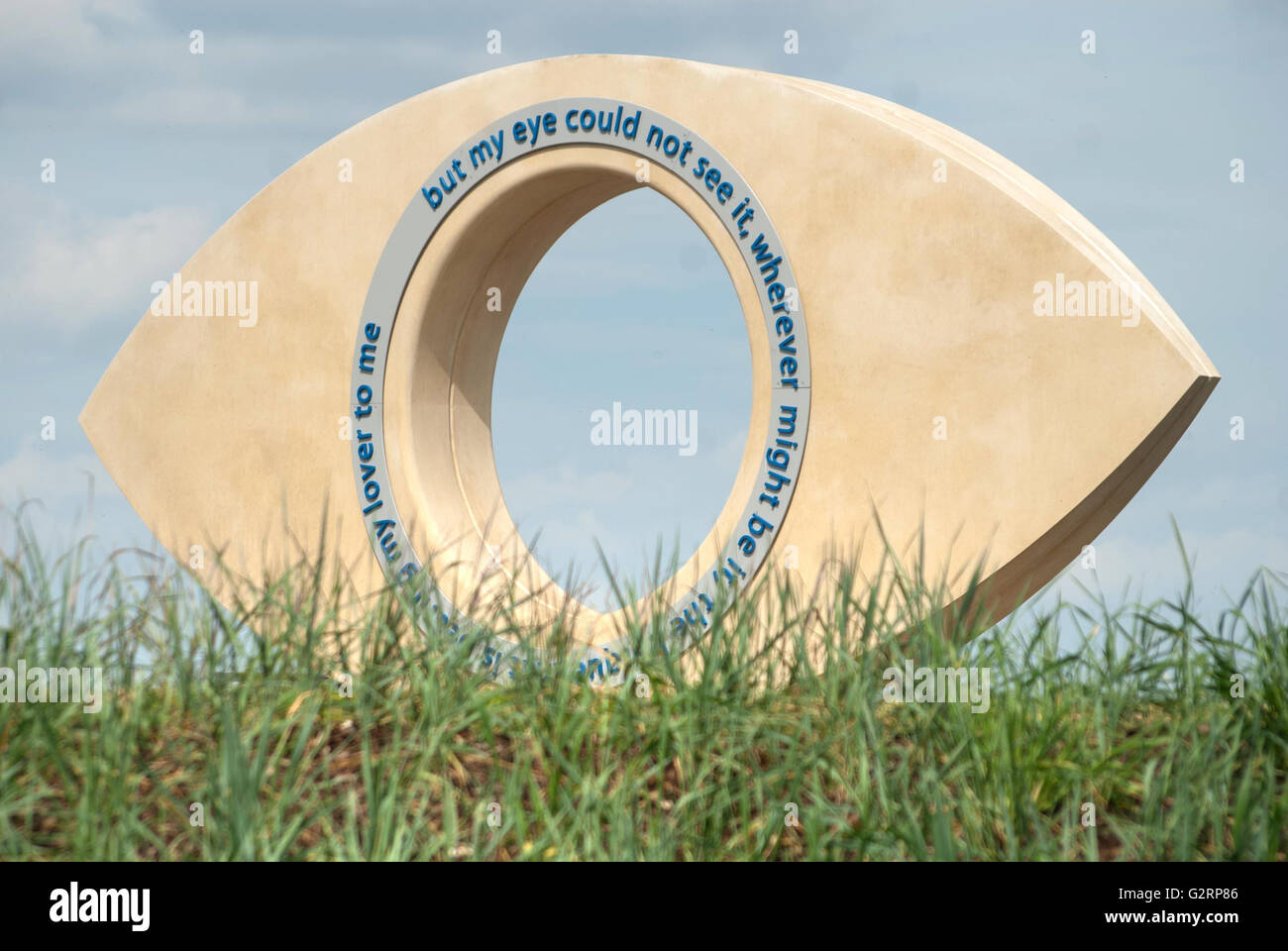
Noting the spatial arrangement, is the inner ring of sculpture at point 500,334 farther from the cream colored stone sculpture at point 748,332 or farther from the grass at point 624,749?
the grass at point 624,749

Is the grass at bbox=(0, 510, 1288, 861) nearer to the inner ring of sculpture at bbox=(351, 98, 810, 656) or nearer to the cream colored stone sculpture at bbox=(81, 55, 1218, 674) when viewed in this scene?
the cream colored stone sculpture at bbox=(81, 55, 1218, 674)

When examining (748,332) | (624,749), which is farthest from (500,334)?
(624,749)

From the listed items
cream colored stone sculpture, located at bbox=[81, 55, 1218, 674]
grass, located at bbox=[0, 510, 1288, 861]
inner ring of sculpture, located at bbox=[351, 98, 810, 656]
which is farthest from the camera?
inner ring of sculpture, located at bbox=[351, 98, 810, 656]

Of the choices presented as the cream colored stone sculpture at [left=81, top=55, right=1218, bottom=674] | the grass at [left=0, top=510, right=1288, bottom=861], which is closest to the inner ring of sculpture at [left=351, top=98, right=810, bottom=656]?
the cream colored stone sculpture at [left=81, top=55, right=1218, bottom=674]

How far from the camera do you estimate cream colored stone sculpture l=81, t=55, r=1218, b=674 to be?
7.35 m

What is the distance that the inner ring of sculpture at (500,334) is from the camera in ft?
26.3

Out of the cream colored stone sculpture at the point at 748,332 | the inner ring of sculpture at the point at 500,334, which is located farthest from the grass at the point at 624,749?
the inner ring of sculpture at the point at 500,334

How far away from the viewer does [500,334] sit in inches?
396

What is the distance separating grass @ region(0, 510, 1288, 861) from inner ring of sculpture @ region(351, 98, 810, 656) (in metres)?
2.62

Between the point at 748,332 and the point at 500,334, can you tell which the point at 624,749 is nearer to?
the point at 748,332

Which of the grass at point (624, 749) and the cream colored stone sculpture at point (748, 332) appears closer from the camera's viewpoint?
the grass at point (624, 749)

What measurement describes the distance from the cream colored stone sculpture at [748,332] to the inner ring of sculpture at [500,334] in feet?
0.06
